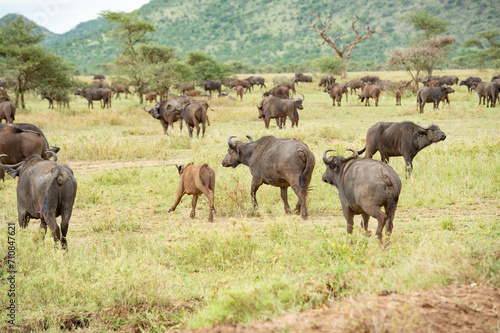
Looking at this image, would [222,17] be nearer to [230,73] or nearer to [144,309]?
[230,73]

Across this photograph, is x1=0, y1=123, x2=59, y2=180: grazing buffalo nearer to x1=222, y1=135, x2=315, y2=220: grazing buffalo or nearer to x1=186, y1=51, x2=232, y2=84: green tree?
x1=222, y1=135, x2=315, y2=220: grazing buffalo

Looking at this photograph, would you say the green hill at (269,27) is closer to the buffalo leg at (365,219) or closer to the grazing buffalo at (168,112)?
the grazing buffalo at (168,112)

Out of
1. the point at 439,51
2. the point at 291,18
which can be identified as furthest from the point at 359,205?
the point at 291,18

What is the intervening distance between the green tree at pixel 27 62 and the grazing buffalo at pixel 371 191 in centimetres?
2375

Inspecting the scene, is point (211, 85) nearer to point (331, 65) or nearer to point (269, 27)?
point (331, 65)

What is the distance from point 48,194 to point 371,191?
13.5 feet

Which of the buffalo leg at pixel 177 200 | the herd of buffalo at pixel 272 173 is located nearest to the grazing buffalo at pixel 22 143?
the herd of buffalo at pixel 272 173

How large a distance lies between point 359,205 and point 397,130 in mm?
4959

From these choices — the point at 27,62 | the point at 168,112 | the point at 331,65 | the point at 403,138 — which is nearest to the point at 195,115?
the point at 168,112

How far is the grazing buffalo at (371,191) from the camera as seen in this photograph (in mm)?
5949

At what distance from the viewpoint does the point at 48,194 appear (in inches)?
242

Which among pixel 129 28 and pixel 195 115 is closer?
pixel 195 115

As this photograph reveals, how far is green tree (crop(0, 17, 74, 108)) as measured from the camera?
84.6 feet

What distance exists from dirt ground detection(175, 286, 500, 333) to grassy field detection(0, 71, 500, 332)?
0.31m
